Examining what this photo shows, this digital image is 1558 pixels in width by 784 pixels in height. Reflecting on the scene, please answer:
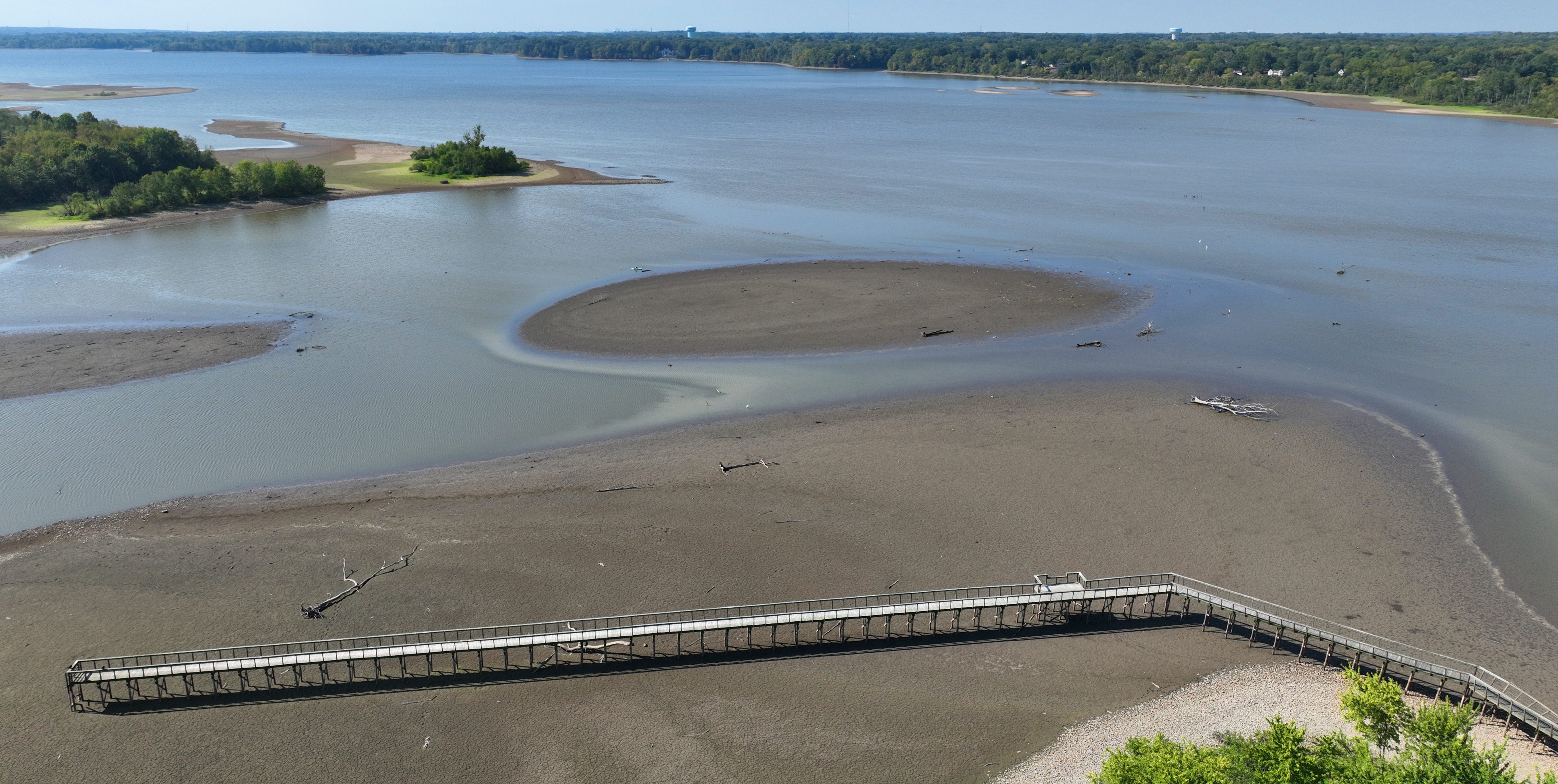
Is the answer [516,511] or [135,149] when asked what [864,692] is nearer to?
[516,511]

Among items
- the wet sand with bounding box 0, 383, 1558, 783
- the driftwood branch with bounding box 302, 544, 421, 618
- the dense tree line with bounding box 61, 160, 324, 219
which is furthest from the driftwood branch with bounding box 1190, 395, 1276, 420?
the dense tree line with bounding box 61, 160, 324, 219

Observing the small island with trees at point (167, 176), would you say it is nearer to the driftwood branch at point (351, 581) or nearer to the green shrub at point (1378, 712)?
the driftwood branch at point (351, 581)

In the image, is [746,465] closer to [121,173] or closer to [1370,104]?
[121,173]

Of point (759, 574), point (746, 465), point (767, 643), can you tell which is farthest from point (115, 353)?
point (767, 643)

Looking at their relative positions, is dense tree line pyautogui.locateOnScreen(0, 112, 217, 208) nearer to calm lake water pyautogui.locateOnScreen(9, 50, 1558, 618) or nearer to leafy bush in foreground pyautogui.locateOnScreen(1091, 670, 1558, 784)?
calm lake water pyautogui.locateOnScreen(9, 50, 1558, 618)

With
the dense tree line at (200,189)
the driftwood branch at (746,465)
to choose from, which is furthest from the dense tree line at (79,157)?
the driftwood branch at (746,465)

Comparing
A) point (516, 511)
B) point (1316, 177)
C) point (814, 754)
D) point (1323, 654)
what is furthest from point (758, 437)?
point (1316, 177)
